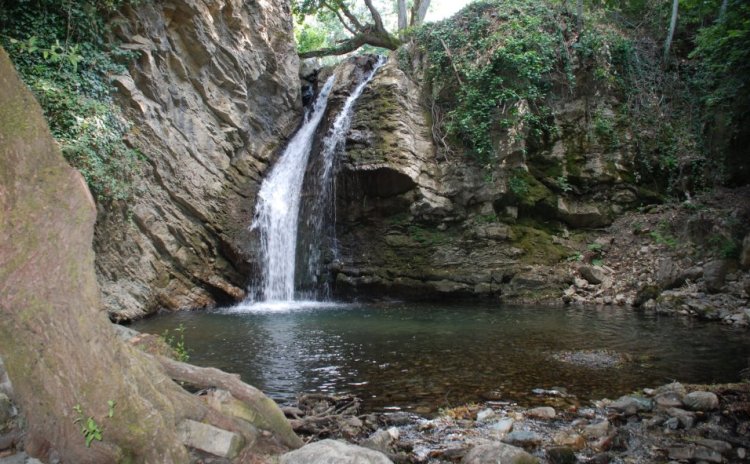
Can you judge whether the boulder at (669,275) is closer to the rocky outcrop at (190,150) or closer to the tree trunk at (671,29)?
the tree trunk at (671,29)

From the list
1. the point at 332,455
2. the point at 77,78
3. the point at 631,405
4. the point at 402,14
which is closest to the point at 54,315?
the point at 332,455

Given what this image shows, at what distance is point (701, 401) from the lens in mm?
3916

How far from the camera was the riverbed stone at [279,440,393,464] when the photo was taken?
2.46 metres

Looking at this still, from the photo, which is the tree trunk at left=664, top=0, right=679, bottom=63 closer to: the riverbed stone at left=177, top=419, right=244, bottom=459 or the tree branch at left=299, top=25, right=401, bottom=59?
the tree branch at left=299, top=25, right=401, bottom=59

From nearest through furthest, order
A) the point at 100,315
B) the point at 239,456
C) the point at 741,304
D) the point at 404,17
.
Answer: the point at 100,315
the point at 239,456
the point at 741,304
the point at 404,17

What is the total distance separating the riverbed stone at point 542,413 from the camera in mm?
3934

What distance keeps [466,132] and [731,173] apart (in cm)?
628

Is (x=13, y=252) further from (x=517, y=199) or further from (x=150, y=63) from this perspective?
(x=517, y=199)

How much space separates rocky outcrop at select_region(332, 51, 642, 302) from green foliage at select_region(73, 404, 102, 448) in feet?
33.1

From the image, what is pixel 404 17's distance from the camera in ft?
61.7

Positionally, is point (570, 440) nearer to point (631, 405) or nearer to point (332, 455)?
point (631, 405)

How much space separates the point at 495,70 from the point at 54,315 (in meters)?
12.4

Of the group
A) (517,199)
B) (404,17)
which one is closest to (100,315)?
(517,199)

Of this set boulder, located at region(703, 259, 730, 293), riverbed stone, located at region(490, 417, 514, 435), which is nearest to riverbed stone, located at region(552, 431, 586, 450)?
riverbed stone, located at region(490, 417, 514, 435)
